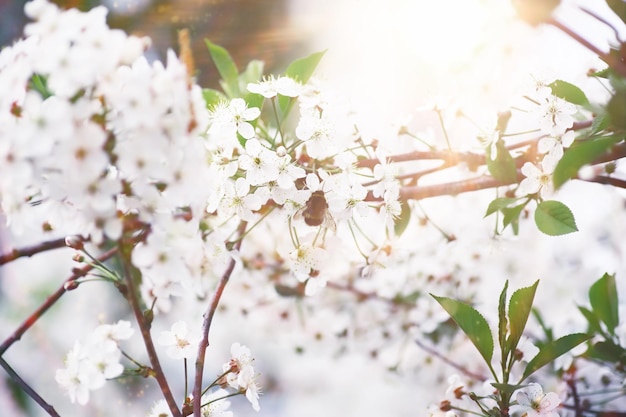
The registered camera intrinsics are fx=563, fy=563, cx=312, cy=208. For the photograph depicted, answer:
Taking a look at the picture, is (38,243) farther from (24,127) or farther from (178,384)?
(178,384)

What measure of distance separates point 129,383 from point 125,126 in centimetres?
129

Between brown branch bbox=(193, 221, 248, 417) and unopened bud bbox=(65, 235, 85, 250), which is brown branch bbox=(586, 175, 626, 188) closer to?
brown branch bbox=(193, 221, 248, 417)

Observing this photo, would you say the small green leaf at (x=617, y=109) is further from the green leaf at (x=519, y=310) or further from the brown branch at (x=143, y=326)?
the brown branch at (x=143, y=326)

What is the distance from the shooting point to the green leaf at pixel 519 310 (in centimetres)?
55

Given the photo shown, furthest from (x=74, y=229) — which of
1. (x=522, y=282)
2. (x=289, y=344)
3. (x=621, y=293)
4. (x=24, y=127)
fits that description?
(x=522, y=282)

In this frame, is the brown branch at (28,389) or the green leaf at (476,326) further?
the green leaf at (476,326)

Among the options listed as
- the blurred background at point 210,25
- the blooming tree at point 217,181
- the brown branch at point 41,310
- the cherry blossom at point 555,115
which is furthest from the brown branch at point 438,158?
the blurred background at point 210,25

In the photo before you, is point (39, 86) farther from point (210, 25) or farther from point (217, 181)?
point (210, 25)

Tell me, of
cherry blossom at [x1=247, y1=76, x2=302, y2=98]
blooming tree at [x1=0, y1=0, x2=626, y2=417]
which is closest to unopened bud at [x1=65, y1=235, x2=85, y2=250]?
blooming tree at [x1=0, y1=0, x2=626, y2=417]

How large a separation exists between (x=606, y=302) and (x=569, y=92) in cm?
36

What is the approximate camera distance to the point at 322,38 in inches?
75.5

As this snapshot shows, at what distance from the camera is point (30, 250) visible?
53 cm

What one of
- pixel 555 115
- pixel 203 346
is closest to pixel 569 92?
pixel 555 115

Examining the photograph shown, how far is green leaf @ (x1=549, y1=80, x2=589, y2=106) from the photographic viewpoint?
0.60 meters
